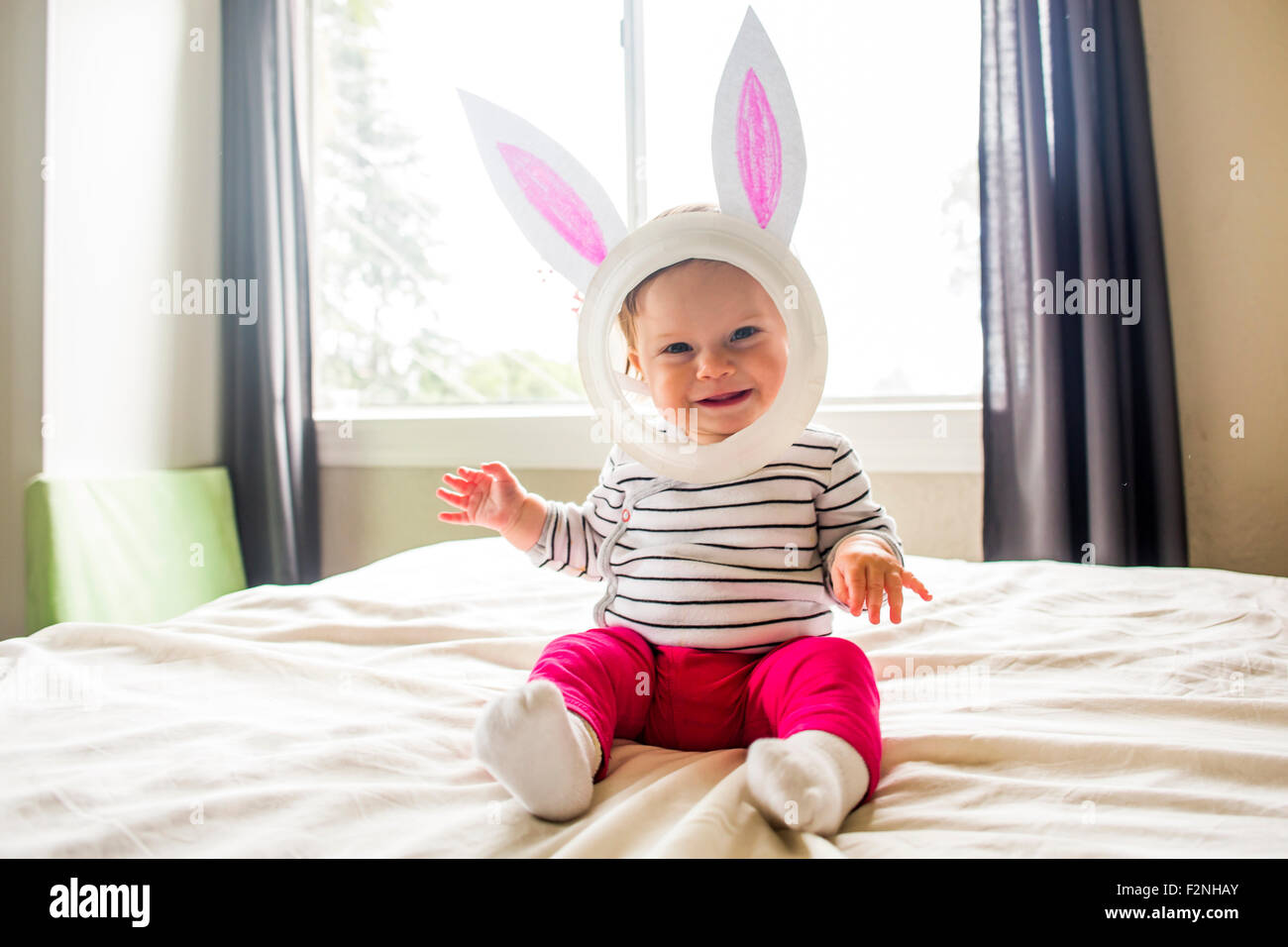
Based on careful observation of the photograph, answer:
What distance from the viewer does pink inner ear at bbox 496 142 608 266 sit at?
28.4 inches

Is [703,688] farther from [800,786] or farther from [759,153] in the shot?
[759,153]

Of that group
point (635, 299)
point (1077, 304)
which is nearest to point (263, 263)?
point (635, 299)

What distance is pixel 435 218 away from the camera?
2482 millimetres

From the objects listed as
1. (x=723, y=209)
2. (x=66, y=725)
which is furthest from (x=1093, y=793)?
(x=66, y=725)

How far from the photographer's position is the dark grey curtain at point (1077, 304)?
5.12 ft

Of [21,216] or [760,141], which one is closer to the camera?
[760,141]

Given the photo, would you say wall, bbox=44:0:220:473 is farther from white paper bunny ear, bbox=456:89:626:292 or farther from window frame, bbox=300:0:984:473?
white paper bunny ear, bbox=456:89:626:292

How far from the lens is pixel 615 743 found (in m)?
0.74

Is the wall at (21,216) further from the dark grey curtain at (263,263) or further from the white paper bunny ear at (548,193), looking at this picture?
the white paper bunny ear at (548,193)

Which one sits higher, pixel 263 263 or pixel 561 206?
pixel 263 263

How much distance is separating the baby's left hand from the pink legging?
2.0 inches

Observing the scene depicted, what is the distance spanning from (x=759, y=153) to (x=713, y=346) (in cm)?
17

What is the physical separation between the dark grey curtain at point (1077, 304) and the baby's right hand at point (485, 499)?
118 centimetres
